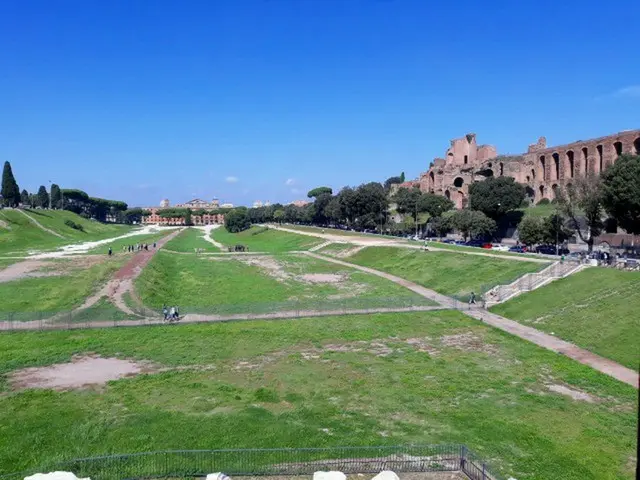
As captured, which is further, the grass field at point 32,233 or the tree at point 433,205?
A: the tree at point 433,205

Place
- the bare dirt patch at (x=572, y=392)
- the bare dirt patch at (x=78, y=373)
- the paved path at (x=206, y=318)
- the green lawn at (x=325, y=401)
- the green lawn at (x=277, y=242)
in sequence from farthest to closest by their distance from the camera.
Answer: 1. the green lawn at (x=277, y=242)
2. the paved path at (x=206, y=318)
3. the bare dirt patch at (x=78, y=373)
4. the bare dirt patch at (x=572, y=392)
5. the green lawn at (x=325, y=401)

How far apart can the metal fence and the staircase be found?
76.4ft

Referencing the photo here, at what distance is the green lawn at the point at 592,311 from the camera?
24.2 metres

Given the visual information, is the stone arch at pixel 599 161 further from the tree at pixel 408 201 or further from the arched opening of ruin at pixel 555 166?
the tree at pixel 408 201

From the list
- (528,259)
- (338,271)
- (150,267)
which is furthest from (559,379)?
(150,267)

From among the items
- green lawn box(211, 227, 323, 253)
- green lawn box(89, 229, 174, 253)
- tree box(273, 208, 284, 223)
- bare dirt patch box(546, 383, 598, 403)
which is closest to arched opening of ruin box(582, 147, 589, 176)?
green lawn box(211, 227, 323, 253)

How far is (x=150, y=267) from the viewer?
167 feet

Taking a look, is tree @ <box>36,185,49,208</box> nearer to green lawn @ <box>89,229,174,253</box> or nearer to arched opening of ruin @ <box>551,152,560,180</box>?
green lawn @ <box>89,229,174,253</box>

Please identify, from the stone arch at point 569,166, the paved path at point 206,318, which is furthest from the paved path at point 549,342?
the stone arch at point 569,166

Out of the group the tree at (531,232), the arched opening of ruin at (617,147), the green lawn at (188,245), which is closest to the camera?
the tree at (531,232)

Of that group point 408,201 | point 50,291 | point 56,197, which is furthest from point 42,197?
point 50,291

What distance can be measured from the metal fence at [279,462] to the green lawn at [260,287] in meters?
18.2

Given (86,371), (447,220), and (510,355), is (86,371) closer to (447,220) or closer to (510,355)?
(510,355)

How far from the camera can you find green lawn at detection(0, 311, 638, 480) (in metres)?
13.9
